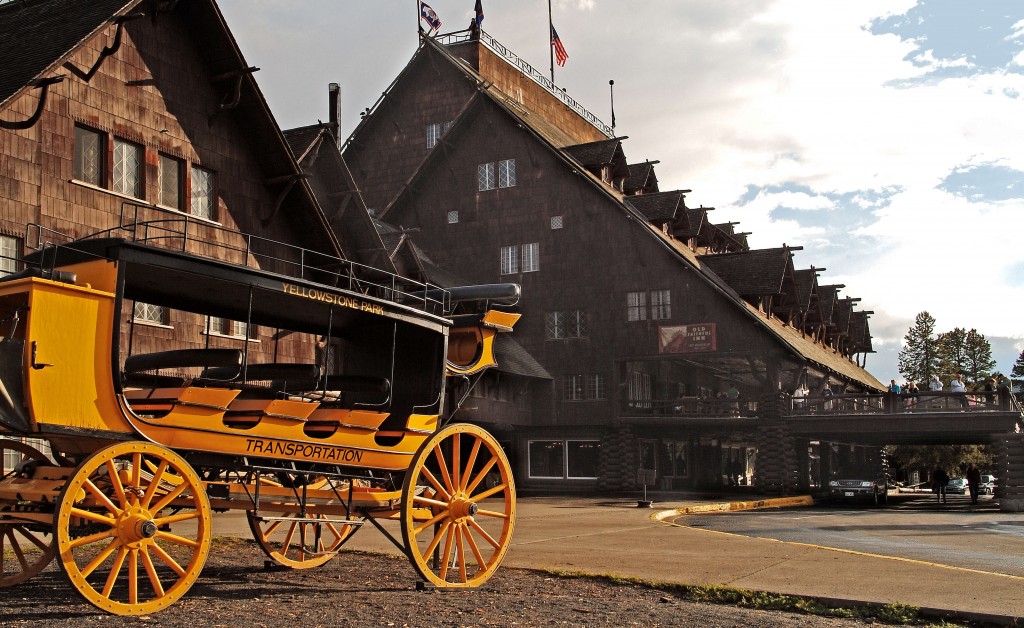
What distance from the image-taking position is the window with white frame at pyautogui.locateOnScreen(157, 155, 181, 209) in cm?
2175

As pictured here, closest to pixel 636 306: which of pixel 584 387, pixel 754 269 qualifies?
pixel 584 387

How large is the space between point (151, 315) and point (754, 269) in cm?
3155

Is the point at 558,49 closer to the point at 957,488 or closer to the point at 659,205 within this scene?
the point at 659,205

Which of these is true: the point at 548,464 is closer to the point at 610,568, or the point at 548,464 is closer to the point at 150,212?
the point at 150,212

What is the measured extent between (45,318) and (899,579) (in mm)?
9180

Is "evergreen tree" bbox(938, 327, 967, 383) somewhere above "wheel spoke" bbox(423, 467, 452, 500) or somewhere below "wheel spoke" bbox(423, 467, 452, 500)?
above

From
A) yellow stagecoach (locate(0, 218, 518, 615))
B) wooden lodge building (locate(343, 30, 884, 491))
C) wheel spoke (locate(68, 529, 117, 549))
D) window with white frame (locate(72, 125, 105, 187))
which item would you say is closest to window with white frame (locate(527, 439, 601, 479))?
wooden lodge building (locate(343, 30, 884, 491))

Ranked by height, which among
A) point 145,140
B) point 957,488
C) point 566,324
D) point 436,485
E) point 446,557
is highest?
point 145,140

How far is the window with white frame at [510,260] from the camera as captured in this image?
45938 mm

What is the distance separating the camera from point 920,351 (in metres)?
104

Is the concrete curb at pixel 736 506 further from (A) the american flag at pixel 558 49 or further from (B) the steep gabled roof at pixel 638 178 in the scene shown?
(A) the american flag at pixel 558 49

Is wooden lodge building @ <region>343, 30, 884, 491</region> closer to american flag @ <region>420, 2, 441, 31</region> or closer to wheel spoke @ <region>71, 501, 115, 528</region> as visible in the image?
american flag @ <region>420, 2, 441, 31</region>

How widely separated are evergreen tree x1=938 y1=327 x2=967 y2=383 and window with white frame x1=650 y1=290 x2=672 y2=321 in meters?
62.5

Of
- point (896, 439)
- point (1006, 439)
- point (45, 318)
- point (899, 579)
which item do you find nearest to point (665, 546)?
point (899, 579)
